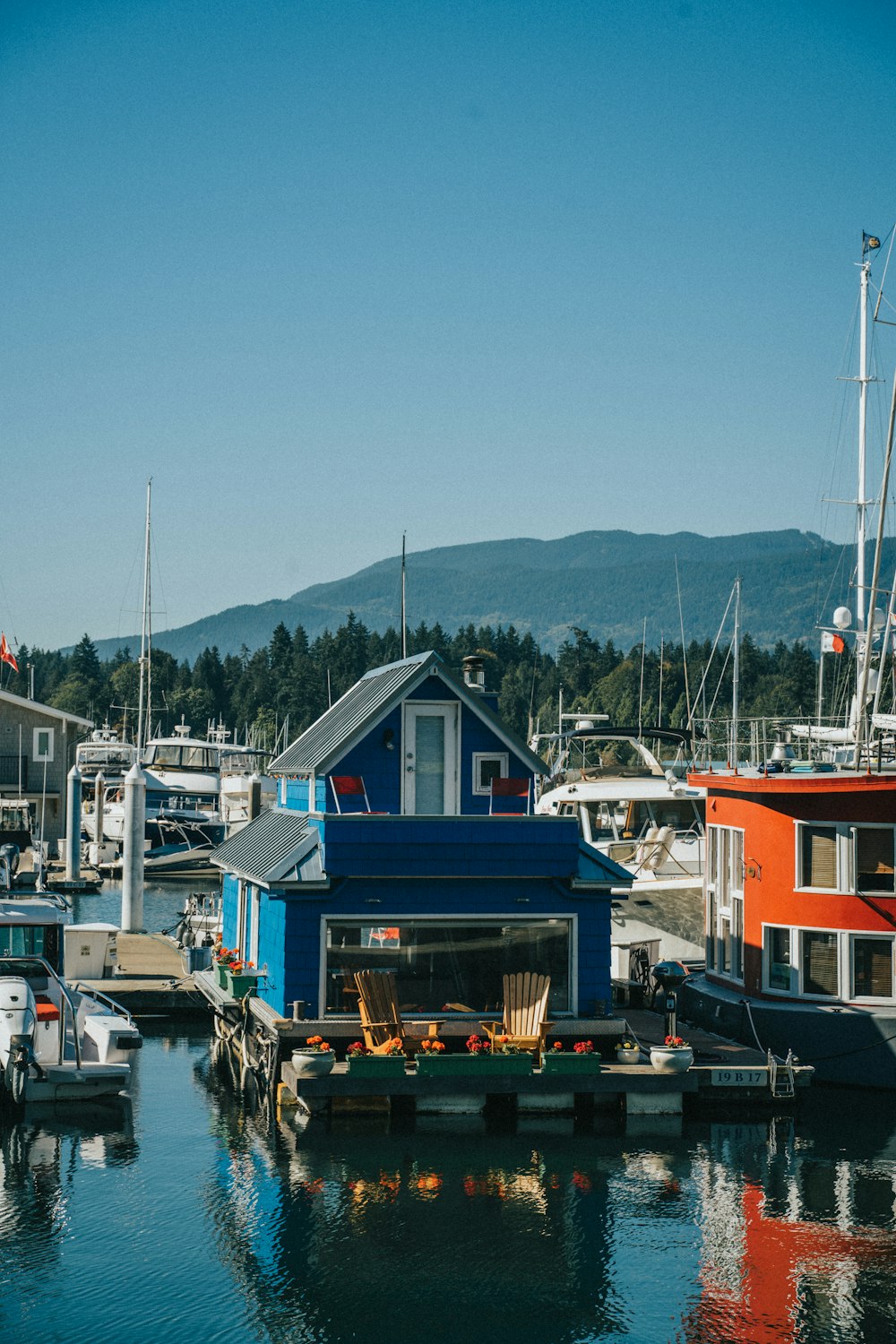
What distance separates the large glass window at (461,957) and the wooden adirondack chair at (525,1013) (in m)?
0.33

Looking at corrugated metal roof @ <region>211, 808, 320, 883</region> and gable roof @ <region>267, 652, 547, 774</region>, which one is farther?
gable roof @ <region>267, 652, 547, 774</region>

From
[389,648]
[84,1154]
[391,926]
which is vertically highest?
[389,648]

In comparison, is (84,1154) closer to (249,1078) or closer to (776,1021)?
(249,1078)

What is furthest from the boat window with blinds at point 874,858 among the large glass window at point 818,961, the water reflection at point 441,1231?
the water reflection at point 441,1231

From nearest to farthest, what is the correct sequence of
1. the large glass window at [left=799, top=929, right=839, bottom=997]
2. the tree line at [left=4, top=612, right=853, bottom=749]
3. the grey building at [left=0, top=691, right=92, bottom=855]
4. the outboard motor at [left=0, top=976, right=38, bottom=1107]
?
the outboard motor at [left=0, top=976, right=38, bottom=1107] → the large glass window at [left=799, top=929, right=839, bottom=997] → the grey building at [left=0, top=691, right=92, bottom=855] → the tree line at [left=4, top=612, right=853, bottom=749]

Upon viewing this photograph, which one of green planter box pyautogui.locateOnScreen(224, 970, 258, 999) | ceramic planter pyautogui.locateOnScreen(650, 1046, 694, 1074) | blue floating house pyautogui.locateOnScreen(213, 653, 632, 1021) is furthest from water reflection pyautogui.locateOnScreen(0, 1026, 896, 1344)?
blue floating house pyautogui.locateOnScreen(213, 653, 632, 1021)

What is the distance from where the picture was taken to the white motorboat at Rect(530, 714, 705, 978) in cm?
3469

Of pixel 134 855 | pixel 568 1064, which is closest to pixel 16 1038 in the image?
pixel 568 1064

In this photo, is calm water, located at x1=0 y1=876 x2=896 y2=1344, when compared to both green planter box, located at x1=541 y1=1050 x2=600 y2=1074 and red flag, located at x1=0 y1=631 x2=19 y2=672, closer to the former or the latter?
green planter box, located at x1=541 y1=1050 x2=600 y2=1074

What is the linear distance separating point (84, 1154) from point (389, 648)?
177200 millimetres

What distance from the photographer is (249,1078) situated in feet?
83.1

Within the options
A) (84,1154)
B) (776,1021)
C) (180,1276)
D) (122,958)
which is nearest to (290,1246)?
(180,1276)

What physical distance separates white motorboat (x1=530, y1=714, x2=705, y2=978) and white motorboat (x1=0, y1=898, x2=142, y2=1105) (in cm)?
1142

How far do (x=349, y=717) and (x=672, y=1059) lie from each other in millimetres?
8498
